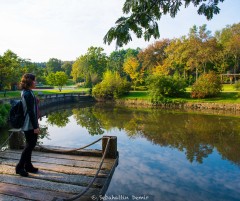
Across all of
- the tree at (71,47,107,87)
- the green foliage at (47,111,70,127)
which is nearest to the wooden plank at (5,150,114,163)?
the green foliage at (47,111,70,127)

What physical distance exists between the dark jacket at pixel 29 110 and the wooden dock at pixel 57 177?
3.42 feet

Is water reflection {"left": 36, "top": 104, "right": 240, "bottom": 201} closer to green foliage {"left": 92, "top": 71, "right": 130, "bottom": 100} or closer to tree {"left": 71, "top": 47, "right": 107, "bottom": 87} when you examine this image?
green foliage {"left": 92, "top": 71, "right": 130, "bottom": 100}

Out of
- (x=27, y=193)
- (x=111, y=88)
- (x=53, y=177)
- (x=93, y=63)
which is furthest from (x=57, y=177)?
(x=93, y=63)

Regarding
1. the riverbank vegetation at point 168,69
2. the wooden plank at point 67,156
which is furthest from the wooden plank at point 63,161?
the riverbank vegetation at point 168,69

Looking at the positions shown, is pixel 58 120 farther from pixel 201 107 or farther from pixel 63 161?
pixel 201 107

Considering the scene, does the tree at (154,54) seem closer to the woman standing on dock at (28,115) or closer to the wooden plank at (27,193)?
the woman standing on dock at (28,115)

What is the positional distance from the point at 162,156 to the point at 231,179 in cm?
268

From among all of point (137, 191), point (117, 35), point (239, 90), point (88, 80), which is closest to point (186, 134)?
point (137, 191)

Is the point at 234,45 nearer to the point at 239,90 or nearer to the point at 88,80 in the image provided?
the point at 239,90

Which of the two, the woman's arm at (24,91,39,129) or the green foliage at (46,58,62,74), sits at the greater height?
the green foliage at (46,58,62,74)

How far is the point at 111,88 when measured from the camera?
112 ft

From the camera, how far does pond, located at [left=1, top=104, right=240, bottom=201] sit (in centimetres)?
566

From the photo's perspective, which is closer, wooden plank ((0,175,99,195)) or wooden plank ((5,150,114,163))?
wooden plank ((0,175,99,195))

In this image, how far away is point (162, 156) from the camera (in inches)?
341
